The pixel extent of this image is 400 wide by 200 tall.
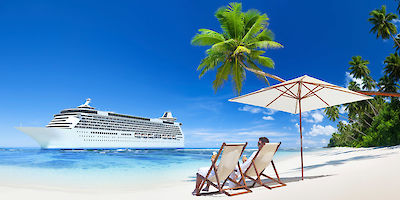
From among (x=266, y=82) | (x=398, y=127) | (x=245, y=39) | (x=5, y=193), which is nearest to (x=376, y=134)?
(x=398, y=127)

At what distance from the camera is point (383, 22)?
688 inches

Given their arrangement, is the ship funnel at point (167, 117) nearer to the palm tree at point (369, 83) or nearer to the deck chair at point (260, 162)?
the palm tree at point (369, 83)

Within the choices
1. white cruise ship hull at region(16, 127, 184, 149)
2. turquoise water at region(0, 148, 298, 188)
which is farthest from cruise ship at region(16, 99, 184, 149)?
turquoise water at region(0, 148, 298, 188)

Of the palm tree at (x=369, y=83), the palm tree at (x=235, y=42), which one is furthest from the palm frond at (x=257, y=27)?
the palm tree at (x=369, y=83)

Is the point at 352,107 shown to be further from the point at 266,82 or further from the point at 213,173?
the point at 213,173

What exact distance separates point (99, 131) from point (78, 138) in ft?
11.5

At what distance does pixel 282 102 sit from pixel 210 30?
560 cm

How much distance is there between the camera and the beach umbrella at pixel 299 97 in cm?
432

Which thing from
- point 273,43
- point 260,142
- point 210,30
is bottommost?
point 260,142

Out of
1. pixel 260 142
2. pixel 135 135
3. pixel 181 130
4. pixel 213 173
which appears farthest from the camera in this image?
pixel 181 130

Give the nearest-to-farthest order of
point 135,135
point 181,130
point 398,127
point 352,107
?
point 398,127 < point 352,107 < point 135,135 < point 181,130

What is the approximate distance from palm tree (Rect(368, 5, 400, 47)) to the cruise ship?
36130 millimetres

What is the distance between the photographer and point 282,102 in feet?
17.5

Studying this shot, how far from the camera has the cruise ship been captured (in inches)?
1300
